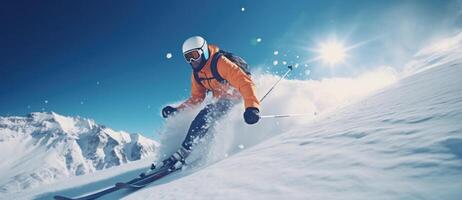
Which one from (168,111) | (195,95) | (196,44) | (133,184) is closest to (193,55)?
(196,44)

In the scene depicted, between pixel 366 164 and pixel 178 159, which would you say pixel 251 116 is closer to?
pixel 178 159

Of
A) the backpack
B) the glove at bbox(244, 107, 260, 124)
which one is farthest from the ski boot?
the backpack

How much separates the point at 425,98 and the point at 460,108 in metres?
1.26

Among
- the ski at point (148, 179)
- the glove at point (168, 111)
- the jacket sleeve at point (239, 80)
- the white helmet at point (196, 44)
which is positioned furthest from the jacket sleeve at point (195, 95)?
the ski at point (148, 179)

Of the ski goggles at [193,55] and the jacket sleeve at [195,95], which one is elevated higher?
the ski goggles at [193,55]

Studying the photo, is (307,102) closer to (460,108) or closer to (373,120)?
(373,120)

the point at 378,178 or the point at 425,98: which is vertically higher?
the point at 425,98

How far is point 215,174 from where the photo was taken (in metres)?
3.87

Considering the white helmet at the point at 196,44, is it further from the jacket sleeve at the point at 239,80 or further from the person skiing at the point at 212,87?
the jacket sleeve at the point at 239,80

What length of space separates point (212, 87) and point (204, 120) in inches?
46.8

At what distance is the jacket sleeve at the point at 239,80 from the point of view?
5.84 m

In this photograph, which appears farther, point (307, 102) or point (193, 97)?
point (307, 102)

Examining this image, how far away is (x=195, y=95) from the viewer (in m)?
7.93

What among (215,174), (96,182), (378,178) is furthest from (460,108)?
(96,182)
